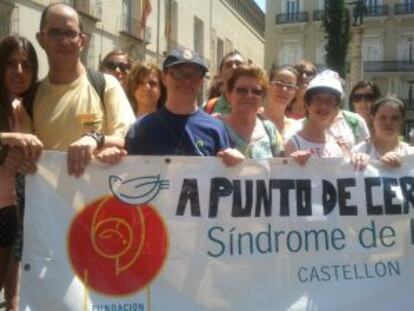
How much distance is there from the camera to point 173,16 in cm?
3628

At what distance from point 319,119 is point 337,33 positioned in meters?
36.4

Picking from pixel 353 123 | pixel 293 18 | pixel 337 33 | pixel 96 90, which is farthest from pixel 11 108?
pixel 293 18

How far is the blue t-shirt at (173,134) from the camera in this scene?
12.4ft

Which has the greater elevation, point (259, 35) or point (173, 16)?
point (259, 35)

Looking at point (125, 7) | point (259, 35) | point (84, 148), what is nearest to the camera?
point (84, 148)

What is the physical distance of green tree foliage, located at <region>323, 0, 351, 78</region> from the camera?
39000mm

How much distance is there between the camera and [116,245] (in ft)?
12.4

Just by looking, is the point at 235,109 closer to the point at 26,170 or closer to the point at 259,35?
the point at 26,170

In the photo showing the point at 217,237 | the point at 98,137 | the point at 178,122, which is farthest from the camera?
the point at 217,237

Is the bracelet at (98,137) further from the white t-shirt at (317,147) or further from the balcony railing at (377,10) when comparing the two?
the balcony railing at (377,10)

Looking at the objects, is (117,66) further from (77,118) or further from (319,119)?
(77,118)

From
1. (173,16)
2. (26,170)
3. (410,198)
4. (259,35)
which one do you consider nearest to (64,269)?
(26,170)

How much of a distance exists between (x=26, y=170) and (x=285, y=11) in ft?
183

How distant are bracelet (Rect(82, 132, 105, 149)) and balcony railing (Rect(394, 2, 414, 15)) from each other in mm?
54304
